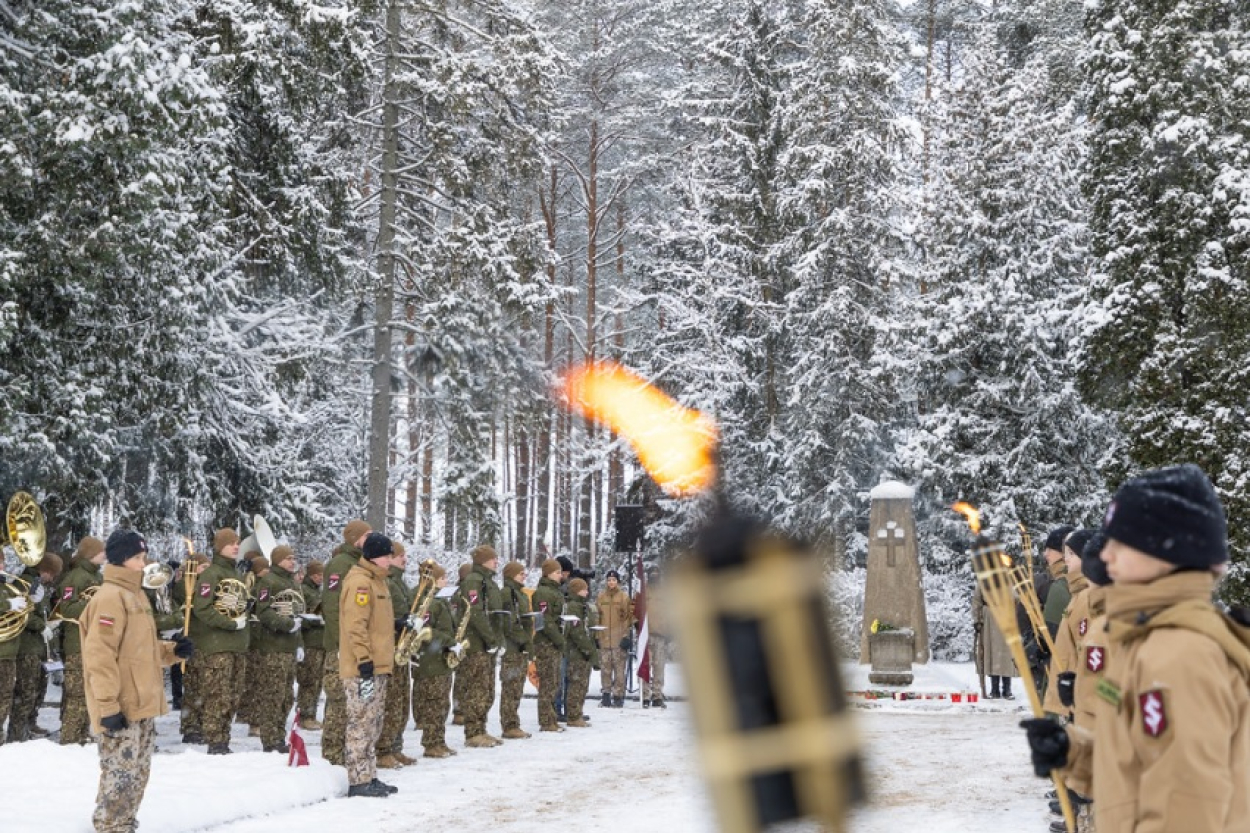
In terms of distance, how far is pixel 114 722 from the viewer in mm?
8945

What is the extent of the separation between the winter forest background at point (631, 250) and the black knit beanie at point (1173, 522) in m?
1.09

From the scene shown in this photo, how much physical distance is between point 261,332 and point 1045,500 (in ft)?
59.0

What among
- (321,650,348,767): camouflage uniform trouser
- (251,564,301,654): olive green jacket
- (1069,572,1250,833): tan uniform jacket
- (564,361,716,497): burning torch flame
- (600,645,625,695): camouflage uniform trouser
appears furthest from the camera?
(564,361,716,497): burning torch flame

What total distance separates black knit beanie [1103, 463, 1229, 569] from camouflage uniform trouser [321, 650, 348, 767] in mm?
10118

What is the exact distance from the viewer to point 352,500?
112 ft

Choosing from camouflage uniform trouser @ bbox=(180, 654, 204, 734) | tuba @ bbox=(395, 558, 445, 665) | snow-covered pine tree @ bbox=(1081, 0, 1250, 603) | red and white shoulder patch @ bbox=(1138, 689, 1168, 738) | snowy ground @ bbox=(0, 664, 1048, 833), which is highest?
snow-covered pine tree @ bbox=(1081, 0, 1250, 603)

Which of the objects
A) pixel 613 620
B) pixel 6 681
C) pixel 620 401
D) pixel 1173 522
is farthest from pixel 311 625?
pixel 620 401

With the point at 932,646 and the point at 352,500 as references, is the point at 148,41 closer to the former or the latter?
the point at 352,500

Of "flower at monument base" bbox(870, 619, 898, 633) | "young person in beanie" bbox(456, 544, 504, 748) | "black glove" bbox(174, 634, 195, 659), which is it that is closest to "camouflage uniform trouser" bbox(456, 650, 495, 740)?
"young person in beanie" bbox(456, 544, 504, 748)

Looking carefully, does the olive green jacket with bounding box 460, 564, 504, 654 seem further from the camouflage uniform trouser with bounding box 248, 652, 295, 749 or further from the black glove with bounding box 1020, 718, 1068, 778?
the black glove with bounding box 1020, 718, 1068, 778

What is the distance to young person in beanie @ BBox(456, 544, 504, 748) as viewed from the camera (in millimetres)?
16328

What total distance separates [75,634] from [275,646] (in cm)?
196

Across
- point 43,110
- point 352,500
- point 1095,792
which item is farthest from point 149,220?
point 352,500

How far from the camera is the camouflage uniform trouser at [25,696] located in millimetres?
14531
